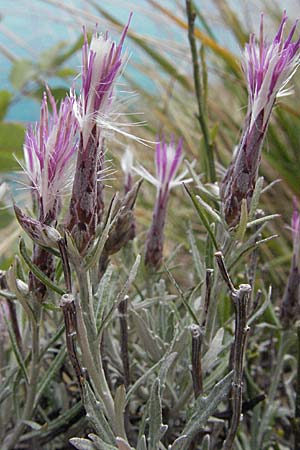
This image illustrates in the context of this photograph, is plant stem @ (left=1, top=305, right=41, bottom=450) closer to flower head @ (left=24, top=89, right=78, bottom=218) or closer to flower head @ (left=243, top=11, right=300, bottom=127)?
flower head @ (left=24, top=89, right=78, bottom=218)

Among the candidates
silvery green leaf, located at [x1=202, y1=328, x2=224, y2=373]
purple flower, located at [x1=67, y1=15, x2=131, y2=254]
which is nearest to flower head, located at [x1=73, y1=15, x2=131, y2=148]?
purple flower, located at [x1=67, y1=15, x2=131, y2=254]

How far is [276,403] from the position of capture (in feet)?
1.78

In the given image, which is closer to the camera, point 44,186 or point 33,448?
point 44,186

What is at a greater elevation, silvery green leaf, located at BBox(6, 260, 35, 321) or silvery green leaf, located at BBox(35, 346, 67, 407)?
silvery green leaf, located at BBox(6, 260, 35, 321)

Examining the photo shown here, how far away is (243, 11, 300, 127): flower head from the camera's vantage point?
36 cm

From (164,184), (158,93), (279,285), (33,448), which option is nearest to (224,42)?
(158,93)

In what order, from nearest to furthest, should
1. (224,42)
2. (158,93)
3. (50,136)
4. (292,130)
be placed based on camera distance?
(50,136)
(292,130)
(224,42)
(158,93)

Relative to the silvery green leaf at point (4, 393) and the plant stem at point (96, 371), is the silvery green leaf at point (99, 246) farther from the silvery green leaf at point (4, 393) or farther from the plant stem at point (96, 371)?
the silvery green leaf at point (4, 393)

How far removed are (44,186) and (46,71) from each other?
889 millimetres

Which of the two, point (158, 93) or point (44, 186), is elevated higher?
point (158, 93)

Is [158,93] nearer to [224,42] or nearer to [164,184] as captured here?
[224,42]

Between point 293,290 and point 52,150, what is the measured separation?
270 mm

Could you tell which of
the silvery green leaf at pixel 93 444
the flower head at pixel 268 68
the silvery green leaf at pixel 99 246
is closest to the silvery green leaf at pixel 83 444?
the silvery green leaf at pixel 93 444

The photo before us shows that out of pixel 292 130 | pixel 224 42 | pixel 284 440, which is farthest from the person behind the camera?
pixel 224 42
